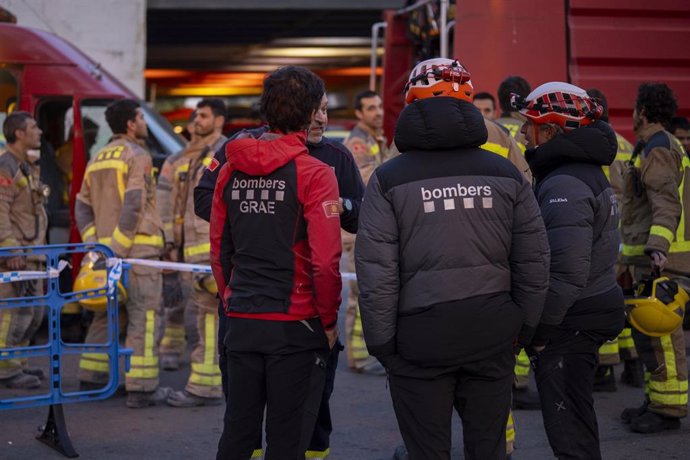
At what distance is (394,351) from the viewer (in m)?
4.36

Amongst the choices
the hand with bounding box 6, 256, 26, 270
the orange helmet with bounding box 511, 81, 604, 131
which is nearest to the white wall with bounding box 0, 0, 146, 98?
the hand with bounding box 6, 256, 26, 270

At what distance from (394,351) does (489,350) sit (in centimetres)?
36

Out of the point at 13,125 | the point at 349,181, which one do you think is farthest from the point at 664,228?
the point at 13,125

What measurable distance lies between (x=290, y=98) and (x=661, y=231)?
3.08 m

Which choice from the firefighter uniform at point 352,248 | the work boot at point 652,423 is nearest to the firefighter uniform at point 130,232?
the firefighter uniform at point 352,248

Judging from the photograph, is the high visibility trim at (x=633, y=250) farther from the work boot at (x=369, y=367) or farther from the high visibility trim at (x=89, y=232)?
the high visibility trim at (x=89, y=232)

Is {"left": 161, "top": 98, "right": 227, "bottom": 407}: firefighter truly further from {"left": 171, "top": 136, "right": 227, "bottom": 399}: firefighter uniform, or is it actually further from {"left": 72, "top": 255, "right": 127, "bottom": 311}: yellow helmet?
{"left": 72, "top": 255, "right": 127, "bottom": 311}: yellow helmet

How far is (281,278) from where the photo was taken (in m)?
4.61

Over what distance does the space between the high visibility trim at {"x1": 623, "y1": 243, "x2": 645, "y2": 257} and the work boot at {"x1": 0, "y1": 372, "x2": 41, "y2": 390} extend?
163 inches

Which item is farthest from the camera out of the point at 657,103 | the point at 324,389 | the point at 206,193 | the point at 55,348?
the point at 657,103

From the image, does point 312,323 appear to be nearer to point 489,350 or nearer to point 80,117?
point 489,350

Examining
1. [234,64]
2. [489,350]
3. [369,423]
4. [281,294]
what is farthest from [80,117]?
[234,64]

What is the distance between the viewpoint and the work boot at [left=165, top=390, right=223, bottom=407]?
765cm

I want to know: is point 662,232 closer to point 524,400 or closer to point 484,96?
point 524,400
